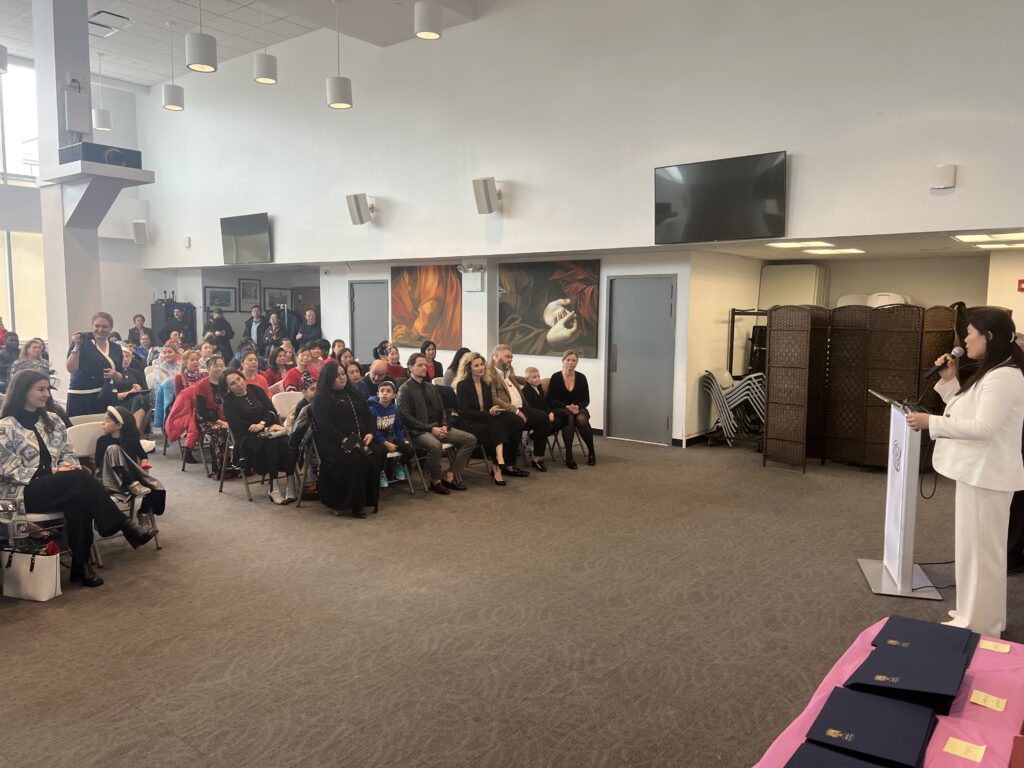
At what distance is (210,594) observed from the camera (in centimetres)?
458

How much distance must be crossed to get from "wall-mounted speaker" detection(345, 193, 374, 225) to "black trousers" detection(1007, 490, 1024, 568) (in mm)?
9619

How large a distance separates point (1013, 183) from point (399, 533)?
6205mm

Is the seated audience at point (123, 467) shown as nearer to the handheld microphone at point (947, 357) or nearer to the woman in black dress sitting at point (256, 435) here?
the woman in black dress sitting at point (256, 435)

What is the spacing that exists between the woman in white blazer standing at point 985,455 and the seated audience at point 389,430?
449 centimetres

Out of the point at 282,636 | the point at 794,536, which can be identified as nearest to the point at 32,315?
the point at 282,636

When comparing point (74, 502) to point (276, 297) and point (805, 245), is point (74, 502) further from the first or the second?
point (276, 297)

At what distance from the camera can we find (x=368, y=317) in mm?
13320

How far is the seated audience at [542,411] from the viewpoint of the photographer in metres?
8.21

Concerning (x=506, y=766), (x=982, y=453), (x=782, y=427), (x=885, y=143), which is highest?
(x=885, y=143)

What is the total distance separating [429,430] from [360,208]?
234 inches

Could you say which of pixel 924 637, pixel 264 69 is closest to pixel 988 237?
pixel 924 637

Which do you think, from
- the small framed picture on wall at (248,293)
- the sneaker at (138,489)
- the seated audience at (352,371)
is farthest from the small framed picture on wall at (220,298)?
the sneaker at (138,489)

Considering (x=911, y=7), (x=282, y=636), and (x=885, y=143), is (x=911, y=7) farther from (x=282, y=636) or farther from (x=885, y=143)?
(x=282, y=636)

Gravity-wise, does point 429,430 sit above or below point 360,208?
below
